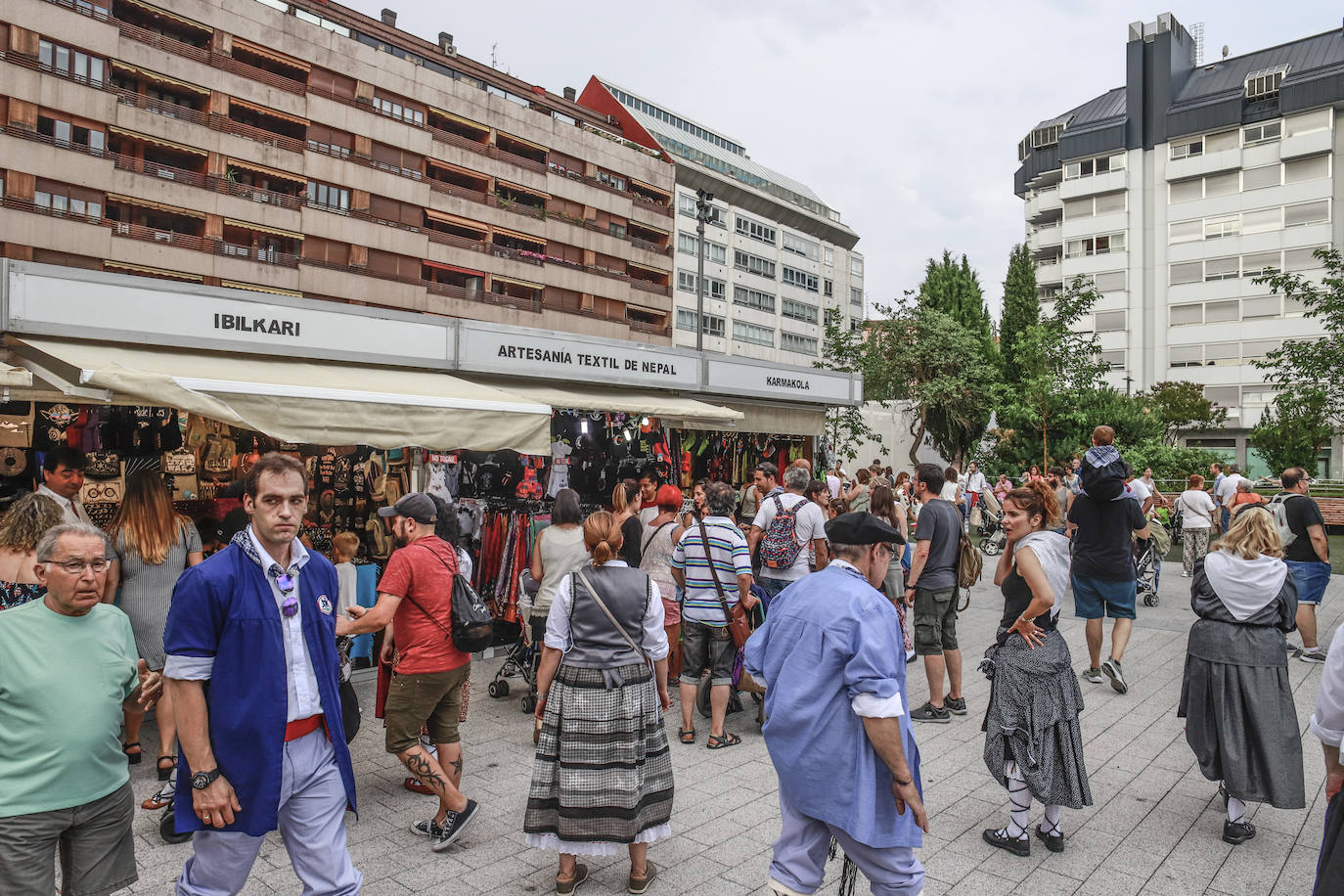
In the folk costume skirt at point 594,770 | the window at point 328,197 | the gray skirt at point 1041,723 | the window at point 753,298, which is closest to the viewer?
the folk costume skirt at point 594,770

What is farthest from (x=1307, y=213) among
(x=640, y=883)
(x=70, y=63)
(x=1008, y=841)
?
(x=70, y=63)

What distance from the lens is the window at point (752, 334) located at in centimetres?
6425

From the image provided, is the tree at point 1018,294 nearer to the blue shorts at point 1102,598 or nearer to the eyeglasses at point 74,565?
the blue shorts at point 1102,598

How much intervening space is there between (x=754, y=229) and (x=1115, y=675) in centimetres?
6078

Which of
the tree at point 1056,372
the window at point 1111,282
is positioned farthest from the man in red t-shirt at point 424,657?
the window at point 1111,282

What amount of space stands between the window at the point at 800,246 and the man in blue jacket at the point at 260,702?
68223mm

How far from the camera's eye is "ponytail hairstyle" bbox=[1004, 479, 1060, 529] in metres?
4.65

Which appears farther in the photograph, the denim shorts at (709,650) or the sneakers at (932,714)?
the sneakers at (932,714)

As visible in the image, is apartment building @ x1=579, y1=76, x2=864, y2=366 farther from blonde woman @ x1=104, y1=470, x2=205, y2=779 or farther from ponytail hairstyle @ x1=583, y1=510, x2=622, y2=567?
ponytail hairstyle @ x1=583, y1=510, x2=622, y2=567

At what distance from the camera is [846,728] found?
3.02 m

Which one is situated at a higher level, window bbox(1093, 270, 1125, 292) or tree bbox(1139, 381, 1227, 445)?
window bbox(1093, 270, 1125, 292)

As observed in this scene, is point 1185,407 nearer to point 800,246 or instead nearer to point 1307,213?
point 1307,213

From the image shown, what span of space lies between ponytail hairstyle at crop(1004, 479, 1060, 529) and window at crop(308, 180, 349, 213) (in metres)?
39.8

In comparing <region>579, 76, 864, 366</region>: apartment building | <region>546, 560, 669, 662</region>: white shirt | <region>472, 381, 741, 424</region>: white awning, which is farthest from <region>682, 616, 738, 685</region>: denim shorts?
<region>579, 76, 864, 366</region>: apartment building
